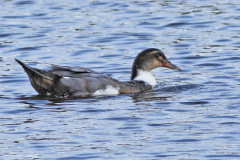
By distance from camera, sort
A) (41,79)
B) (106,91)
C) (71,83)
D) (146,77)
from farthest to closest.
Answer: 1. (146,77)
2. (106,91)
3. (71,83)
4. (41,79)

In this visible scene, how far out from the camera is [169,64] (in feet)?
44.9

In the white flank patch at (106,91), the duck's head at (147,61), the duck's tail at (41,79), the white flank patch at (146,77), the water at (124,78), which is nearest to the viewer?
the water at (124,78)

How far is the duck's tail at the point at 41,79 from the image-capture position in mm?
12195

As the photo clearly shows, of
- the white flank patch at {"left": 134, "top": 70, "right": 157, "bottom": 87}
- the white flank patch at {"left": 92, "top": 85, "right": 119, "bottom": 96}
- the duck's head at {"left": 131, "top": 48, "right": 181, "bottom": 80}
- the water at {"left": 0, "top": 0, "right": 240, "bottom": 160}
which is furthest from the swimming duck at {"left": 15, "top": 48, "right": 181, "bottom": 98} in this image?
the duck's head at {"left": 131, "top": 48, "right": 181, "bottom": 80}

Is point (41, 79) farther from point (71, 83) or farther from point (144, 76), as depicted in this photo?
point (144, 76)

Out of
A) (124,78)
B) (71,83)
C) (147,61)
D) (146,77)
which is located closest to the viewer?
(71,83)

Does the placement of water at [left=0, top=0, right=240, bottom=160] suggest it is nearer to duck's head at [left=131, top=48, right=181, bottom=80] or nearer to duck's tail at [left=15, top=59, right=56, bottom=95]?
duck's tail at [left=15, top=59, right=56, bottom=95]

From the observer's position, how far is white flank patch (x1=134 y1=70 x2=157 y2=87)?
1326 centimetres

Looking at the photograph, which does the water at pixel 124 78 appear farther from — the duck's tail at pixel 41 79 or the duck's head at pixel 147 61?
the duck's head at pixel 147 61

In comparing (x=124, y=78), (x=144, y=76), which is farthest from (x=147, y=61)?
(x=124, y=78)

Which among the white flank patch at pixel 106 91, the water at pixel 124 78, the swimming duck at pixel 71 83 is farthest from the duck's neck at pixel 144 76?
the white flank patch at pixel 106 91

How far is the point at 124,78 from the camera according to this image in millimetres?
14094

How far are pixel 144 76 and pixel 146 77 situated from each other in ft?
0.15

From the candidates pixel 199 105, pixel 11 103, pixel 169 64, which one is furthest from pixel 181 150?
pixel 169 64
